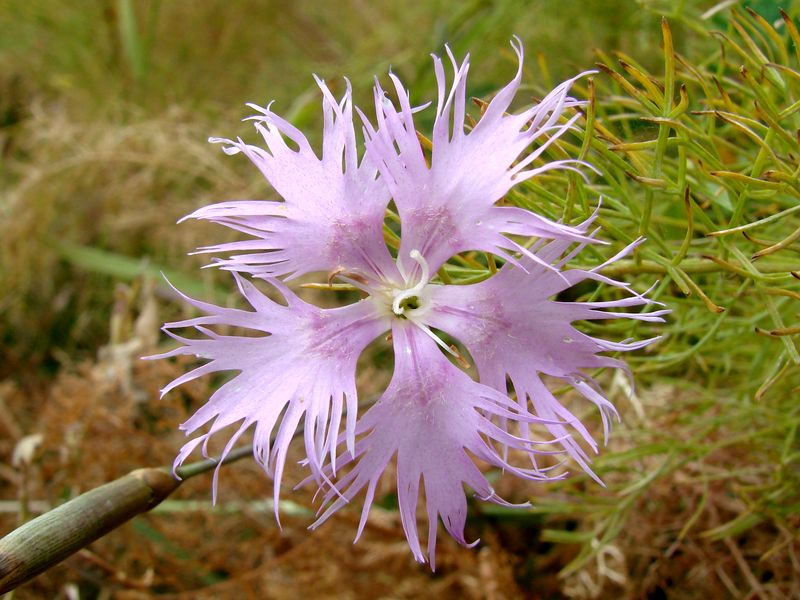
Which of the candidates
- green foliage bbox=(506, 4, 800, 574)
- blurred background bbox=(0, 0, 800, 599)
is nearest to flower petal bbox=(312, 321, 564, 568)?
green foliage bbox=(506, 4, 800, 574)

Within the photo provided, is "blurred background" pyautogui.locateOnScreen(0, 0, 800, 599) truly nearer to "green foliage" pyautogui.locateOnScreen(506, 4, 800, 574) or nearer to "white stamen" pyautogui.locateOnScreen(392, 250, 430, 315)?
"green foliage" pyautogui.locateOnScreen(506, 4, 800, 574)

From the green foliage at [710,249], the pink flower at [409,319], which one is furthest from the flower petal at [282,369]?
the green foliage at [710,249]

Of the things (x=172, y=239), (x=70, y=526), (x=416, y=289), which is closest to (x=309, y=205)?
(x=416, y=289)

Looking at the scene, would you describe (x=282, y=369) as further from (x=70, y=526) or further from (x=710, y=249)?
(x=710, y=249)

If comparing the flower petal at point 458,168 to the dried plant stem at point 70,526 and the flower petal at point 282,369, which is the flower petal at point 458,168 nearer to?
the flower petal at point 282,369

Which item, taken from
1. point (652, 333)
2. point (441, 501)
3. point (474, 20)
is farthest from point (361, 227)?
point (474, 20)

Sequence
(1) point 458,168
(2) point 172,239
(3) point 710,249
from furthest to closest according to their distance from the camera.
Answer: (2) point 172,239
(3) point 710,249
(1) point 458,168

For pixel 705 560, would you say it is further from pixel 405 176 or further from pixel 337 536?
pixel 405 176

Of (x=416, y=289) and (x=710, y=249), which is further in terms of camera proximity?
(x=710, y=249)
